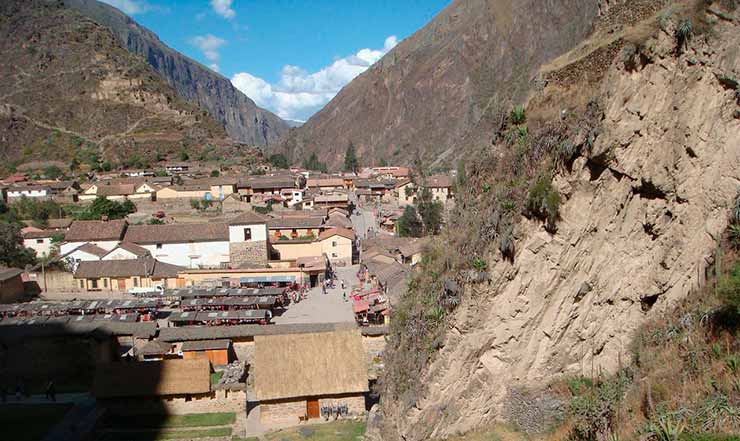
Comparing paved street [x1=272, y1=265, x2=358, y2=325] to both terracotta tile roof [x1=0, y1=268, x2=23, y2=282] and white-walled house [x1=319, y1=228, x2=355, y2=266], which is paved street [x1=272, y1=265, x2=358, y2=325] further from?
terracotta tile roof [x1=0, y1=268, x2=23, y2=282]

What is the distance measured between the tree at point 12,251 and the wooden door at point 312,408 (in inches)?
1289

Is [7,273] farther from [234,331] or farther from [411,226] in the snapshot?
[411,226]

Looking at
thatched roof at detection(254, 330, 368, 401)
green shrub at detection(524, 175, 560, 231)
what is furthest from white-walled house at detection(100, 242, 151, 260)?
green shrub at detection(524, 175, 560, 231)

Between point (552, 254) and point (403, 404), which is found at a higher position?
point (552, 254)

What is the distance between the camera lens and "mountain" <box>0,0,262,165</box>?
84.4m

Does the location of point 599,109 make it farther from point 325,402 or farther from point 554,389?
point 325,402

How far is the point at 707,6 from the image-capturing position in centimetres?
1035

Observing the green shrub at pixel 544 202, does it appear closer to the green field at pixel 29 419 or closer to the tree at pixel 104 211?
the green field at pixel 29 419

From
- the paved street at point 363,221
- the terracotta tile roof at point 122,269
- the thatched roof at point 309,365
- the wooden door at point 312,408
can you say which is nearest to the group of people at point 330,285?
the terracotta tile roof at point 122,269

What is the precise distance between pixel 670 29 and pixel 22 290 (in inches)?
1565

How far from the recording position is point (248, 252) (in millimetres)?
41688

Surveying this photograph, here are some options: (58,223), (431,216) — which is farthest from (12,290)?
(431,216)

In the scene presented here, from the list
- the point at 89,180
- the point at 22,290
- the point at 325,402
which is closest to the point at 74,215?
the point at 89,180

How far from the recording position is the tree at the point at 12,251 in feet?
129
